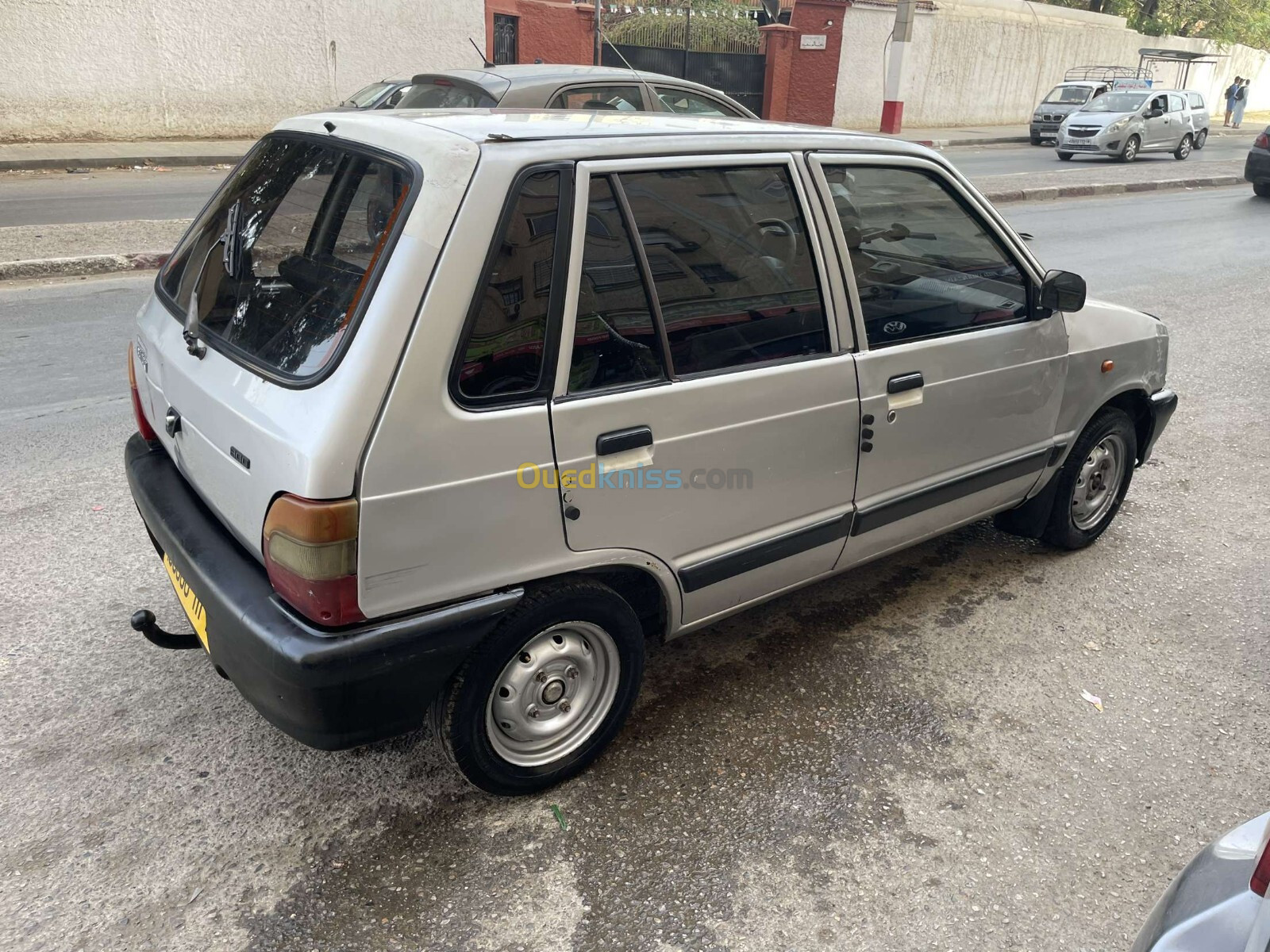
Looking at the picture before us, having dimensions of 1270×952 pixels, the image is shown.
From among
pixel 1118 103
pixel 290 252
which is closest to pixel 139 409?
pixel 290 252

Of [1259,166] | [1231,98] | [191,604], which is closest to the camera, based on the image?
[191,604]

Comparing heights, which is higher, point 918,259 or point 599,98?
point 599,98

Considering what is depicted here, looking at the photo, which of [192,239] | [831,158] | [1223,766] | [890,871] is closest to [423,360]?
[192,239]

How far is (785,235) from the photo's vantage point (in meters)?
3.01

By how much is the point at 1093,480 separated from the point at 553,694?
280 centimetres

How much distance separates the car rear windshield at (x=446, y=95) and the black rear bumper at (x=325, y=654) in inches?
249

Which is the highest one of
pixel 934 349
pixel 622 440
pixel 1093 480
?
pixel 934 349

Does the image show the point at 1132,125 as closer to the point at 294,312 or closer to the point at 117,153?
the point at 117,153

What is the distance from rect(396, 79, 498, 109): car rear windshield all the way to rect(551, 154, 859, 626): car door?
5.66m

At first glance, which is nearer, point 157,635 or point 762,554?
point 157,635

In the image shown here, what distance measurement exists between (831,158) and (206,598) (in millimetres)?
2253

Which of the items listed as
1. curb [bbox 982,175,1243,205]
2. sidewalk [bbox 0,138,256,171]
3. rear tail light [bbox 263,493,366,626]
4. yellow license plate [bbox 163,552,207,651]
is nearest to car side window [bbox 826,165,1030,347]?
rear tail light [bbox 263,493,366,626]

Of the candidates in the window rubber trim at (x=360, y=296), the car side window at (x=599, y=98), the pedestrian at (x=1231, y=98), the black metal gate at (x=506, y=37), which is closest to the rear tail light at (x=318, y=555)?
the window rubber trim at (x=360, y=296)

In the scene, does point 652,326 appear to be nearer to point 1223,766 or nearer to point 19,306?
point 1223,766
